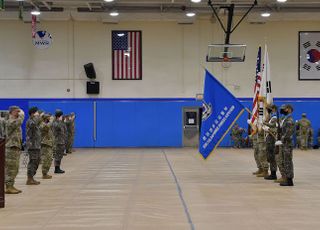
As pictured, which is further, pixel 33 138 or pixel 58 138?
pixel 58 138

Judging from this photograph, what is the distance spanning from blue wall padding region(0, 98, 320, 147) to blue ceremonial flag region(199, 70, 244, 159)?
52.6ft

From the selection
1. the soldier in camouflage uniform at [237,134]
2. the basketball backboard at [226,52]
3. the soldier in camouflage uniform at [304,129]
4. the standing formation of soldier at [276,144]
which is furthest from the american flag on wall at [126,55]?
the standing formation of soldier at [276,144]

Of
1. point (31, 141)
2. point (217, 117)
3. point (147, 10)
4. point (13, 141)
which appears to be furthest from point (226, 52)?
point (13, 141)

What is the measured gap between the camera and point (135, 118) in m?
30.3

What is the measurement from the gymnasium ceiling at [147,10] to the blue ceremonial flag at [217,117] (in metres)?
14.3

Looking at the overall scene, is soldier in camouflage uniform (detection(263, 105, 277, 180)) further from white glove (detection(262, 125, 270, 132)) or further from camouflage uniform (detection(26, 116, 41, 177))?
camouflage uniform (detection(26, 116, 41, 177))

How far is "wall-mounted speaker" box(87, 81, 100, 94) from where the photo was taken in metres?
29.9

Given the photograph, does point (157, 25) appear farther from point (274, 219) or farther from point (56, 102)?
point (274, 219)

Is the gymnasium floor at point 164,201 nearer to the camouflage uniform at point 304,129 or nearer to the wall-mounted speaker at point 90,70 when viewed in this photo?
the camouflage uniform at point 304,129

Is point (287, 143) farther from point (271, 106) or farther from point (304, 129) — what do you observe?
point (304, 129)

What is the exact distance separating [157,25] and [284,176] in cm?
1871

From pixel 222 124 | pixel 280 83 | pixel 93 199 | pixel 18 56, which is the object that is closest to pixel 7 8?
pixel 18 56

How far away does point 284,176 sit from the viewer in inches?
512

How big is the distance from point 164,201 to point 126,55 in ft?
66.0
